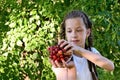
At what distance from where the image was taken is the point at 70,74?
1.84m

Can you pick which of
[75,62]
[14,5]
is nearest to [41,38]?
[14,5]

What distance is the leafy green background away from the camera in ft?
11.4

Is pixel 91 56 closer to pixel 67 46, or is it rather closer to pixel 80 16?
pixel 67 46

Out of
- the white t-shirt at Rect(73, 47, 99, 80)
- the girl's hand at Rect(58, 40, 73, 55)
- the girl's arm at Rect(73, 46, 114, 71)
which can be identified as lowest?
the white t-shirt at Rect(73, 47, 99, 80)

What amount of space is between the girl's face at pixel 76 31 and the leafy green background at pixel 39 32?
1.33 meters

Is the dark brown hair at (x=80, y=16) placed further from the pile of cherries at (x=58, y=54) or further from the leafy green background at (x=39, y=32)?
the leafy green background at (x=39, y=32)

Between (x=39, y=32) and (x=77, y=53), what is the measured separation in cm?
172

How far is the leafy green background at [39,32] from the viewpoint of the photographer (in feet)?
11.4

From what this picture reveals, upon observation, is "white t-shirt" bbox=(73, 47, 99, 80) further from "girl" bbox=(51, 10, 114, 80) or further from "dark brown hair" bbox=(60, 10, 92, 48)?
"dark brown hair" bbox=(60, 10, 92, 48)

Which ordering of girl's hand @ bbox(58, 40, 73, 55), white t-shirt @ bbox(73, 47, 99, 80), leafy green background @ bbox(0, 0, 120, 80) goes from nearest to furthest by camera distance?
girl's hand @ bbox(58, 40, 73, 55), white t-shirt @ bbox(73, 47, 99, 80), leafy green background @ bbox(0, 0, 120, 80)

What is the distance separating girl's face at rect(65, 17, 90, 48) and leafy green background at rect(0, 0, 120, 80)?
4.37 ft

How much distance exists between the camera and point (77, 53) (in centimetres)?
180

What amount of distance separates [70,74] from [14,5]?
1.99m

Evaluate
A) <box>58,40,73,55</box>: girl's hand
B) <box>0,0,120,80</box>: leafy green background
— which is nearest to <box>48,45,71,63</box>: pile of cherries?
<box>58,40,73,55</box>: girl's hand
